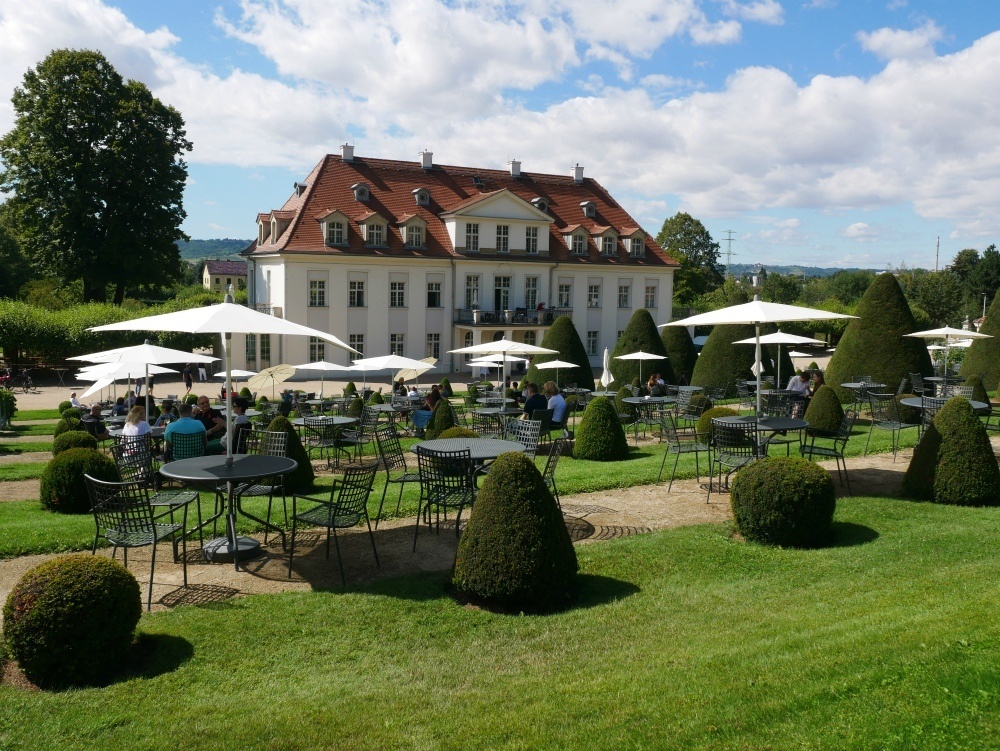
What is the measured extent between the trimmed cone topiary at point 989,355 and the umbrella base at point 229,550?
916 inches

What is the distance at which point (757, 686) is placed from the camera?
4.84 meters

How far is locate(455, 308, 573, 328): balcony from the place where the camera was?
39.9 meters

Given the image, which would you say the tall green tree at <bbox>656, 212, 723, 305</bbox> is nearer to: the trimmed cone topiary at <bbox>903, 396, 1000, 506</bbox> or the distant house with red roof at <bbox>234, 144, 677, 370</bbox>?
the distant house with red roof at <bbox>234, 144, 677, 370</bbox>

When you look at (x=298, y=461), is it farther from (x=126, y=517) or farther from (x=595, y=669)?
(x=595, y=669)

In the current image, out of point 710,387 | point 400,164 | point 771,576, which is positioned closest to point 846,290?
point 400,164

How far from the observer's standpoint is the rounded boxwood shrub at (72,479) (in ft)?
34.7

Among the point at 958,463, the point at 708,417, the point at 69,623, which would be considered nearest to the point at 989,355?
the point at 708,417

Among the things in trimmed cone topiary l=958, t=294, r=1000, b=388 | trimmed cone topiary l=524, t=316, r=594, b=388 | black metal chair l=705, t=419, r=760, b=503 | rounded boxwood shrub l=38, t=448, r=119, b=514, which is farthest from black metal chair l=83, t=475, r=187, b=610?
trimmed cone topiary l=958, t=294, r=1000, b=388

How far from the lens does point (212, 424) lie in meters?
14.6

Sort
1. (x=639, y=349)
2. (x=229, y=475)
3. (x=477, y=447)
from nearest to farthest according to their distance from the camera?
1. (x=229, y=475)
2. (x=477, y=447)
3. (x=639, y=349)

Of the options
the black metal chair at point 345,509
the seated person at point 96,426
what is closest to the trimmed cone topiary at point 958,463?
the black metal chair at point 345,509

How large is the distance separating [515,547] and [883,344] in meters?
18.2

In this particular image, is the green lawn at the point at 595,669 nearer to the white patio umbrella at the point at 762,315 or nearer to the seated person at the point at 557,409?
the white patio umbrella at the point at 762,315

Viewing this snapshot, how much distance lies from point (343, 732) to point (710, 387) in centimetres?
2202
